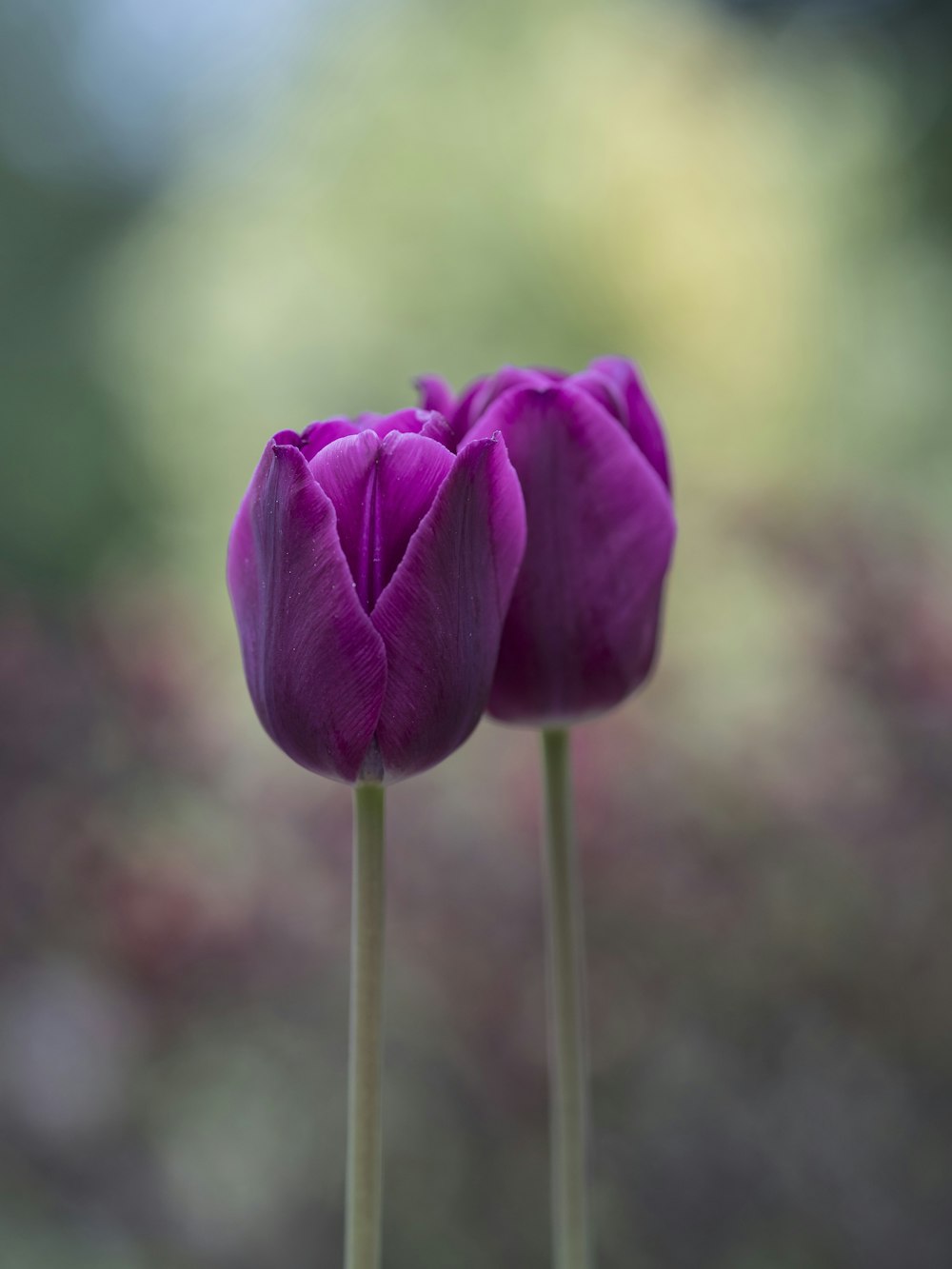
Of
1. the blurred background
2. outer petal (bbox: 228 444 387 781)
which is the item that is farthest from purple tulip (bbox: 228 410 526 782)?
the blurred background

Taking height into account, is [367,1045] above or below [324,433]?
below

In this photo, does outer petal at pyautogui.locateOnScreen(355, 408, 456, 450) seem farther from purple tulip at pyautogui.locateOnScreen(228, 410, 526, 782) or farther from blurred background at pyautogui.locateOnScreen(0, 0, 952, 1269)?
blurred background at pyautogui.locateOnScreen(0, 0, 952, 1269)

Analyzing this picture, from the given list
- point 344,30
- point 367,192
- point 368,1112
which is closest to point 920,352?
point 367,192

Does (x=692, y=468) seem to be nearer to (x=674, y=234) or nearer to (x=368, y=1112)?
(x=674, y=234)

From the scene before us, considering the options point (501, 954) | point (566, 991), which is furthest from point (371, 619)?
point (501, 954)

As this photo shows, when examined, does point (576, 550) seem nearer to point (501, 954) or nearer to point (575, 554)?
point (575, 554)

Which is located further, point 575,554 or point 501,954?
point 501,954
